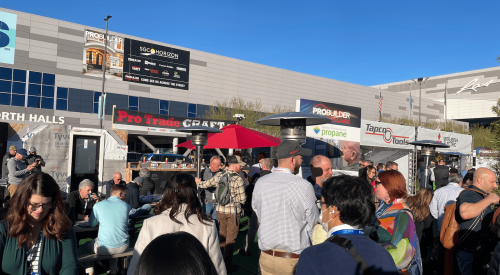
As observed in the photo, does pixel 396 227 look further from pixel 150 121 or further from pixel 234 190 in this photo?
pixel 150 121

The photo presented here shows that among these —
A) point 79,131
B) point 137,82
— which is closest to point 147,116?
point 79,131

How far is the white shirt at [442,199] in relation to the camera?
5462 millimetres

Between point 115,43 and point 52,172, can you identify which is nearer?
point 52,172

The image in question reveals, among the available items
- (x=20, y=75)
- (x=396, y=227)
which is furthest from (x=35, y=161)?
(x=20, y=75)

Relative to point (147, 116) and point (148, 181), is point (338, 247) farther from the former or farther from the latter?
point (147, 116)

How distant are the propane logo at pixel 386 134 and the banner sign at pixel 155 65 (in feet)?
84.5

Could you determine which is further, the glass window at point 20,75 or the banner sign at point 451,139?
the glass window at point 20,75

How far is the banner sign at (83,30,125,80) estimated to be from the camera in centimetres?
3080

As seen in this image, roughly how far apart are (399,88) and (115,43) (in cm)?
6310

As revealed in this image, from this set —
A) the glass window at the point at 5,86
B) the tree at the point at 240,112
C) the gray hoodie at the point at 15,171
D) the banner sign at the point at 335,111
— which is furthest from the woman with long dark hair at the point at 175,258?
the glass window at the point at 5,86

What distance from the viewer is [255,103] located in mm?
40281

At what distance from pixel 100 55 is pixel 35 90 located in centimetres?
620

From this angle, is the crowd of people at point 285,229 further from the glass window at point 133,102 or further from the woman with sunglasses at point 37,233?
the glass window at point 133,102

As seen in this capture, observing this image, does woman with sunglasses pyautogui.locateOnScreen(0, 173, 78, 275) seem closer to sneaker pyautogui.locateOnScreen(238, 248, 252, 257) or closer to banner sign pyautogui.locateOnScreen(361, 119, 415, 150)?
sneaker pyautogui.locateOnScreen(238, 248, 252, 257)
